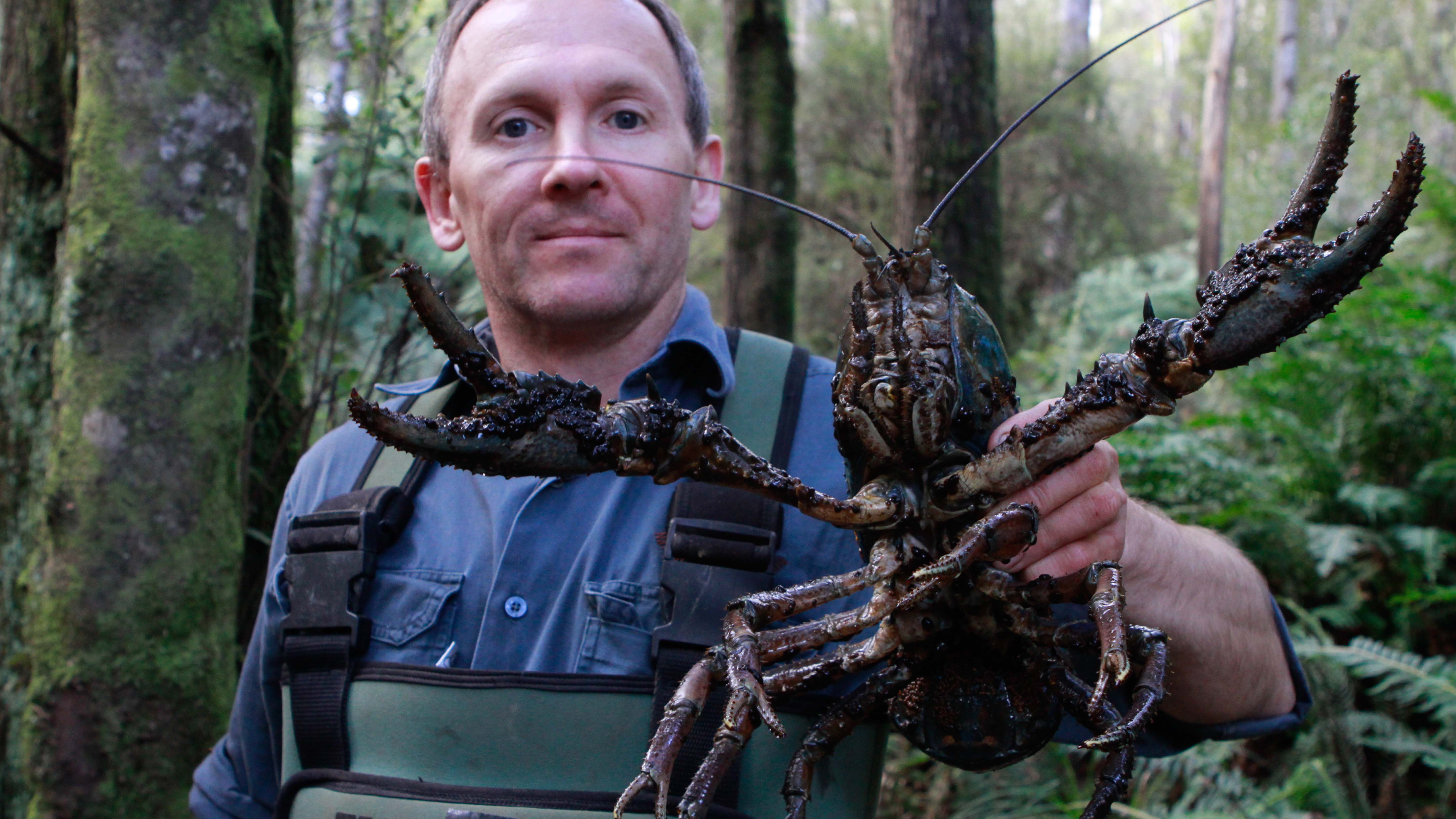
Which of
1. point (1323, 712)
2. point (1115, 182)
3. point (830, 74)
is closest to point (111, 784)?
point (1323, 712)

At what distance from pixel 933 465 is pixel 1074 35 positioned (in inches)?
885

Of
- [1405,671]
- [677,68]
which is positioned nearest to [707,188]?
[677,68]

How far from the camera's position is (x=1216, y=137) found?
1688 centimetres

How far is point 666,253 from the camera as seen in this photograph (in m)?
2.96

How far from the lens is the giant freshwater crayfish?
6.25 feet

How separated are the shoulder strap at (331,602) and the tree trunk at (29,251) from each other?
145 centimetres

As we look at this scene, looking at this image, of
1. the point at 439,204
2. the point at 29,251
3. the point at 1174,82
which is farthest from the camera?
the point at 1174,82

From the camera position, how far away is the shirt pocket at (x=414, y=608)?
8.70 feet

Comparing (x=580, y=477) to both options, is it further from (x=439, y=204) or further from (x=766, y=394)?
(x=439, y=204)

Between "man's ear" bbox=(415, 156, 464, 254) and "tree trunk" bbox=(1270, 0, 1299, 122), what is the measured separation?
2672cm

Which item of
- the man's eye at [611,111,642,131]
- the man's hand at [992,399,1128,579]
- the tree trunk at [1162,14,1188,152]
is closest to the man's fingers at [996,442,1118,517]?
the man's hand at [992,399,1128,579]

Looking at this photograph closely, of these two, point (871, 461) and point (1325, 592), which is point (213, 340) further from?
point (1325, 592)

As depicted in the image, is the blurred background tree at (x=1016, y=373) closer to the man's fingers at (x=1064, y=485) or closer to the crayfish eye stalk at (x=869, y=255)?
the crayfish eye stalk at (x=869, y=255)

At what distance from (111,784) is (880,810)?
4.44 m
